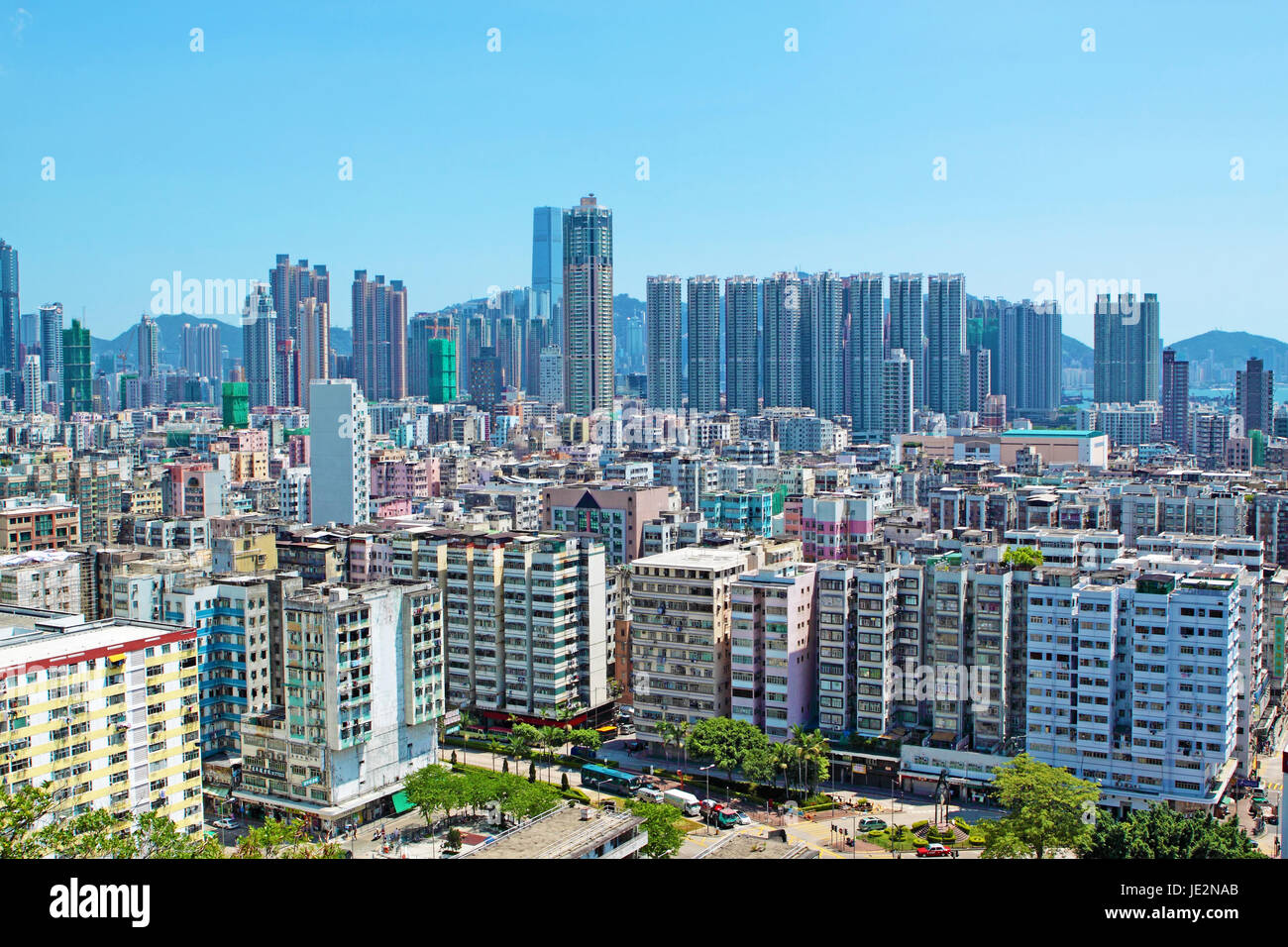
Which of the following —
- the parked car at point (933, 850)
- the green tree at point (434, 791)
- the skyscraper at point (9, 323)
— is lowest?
the parked car at point (933, 850)

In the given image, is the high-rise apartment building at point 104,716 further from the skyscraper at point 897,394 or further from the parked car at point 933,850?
the skyscraper at point 897,394

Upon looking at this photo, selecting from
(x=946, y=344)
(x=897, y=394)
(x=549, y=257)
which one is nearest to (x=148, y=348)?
(x=549, y=257)

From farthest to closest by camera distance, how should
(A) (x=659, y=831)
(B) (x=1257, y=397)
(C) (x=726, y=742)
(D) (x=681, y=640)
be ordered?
(B) (x=1257, y=397) → (D) (x=681, y=640) → (C) (x=726, y=742) → (A) (x=659, y=831)

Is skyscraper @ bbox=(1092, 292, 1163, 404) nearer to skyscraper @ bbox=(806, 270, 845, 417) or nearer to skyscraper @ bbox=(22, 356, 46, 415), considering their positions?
skyscraper @ bbox=(806, 270, 845, 417)

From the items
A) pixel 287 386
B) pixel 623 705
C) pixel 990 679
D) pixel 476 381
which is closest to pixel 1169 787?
pixel 990 679

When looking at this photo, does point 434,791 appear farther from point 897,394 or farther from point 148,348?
point 148,348

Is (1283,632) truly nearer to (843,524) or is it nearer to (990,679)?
(990,679)

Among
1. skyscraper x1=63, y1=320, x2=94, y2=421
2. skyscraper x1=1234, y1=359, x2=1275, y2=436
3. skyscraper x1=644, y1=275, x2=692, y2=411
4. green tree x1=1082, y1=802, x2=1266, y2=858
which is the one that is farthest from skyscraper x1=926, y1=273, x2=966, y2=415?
green tree x1=1082, y1=802, x2=1266, y2=858

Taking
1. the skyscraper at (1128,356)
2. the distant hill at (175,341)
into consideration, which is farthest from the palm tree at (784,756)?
the distant hill at (175,341)
